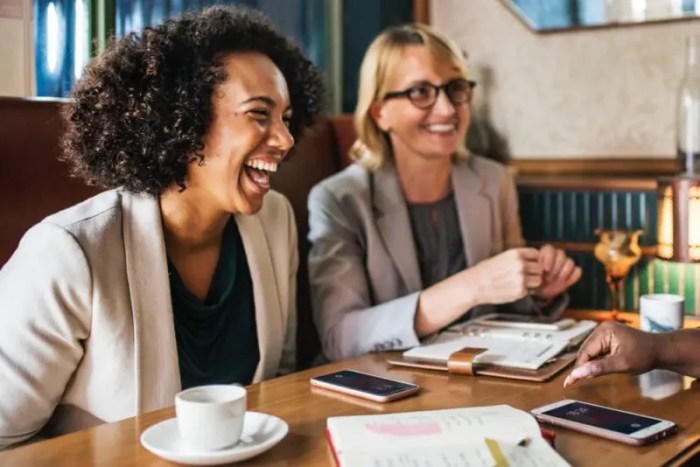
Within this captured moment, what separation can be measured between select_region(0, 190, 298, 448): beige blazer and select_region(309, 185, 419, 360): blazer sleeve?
18.1 inches

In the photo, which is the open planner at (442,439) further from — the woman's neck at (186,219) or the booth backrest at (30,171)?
the booth backrest at (30,171)

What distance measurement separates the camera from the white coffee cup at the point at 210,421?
40.2 inches

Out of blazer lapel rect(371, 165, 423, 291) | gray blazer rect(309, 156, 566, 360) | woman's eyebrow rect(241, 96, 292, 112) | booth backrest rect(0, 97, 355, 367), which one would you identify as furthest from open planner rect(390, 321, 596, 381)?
booth backrest rect(0, 97, 355, 367)

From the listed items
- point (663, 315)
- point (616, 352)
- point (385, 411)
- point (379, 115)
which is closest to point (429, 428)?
point (385, 411)

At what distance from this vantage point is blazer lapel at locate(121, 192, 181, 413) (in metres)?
1.47

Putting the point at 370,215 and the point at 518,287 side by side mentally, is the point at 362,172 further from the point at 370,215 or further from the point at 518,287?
the point at 518,287

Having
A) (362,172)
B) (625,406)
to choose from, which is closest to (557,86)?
(362,172)

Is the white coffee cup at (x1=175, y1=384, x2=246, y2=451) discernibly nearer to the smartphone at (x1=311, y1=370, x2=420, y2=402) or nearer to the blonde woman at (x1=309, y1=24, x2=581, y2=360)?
the smartphone at (x1=311, y1=370, x2=420, y2=402)

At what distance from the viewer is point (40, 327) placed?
4.50ft

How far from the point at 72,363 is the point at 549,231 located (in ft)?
5.40

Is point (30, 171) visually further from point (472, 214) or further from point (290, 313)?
point (472, 214)

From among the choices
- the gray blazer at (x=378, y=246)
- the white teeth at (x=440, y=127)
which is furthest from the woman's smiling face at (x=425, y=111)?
the gray blazer at (x=378, y=246)

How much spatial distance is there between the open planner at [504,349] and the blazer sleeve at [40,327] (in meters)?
0.61

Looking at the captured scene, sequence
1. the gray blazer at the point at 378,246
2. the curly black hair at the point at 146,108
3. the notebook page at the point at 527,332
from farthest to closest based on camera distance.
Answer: the gray blazer at the point at 378,246 → the notebook page at the point at 527,332 → the curly black hair at the point at 146,108
